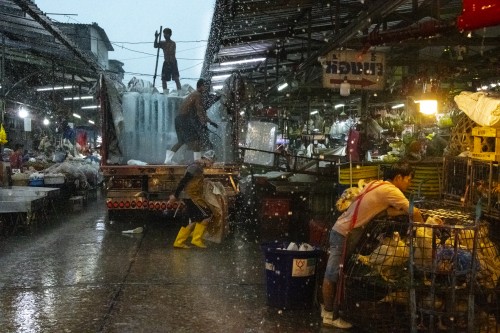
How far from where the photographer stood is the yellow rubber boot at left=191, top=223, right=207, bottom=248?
31.8ft

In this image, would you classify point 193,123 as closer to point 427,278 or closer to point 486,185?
point 486,185

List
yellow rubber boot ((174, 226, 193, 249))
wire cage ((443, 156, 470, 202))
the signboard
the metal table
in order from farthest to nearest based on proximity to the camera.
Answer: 1. the metal table
2. yellow rubber boot ((174, 226, 193, 249))
3. the signboard
4. wire cage ((443, 156, 470, 202))

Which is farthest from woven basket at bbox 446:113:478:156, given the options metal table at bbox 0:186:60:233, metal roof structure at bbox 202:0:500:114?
metal table at bbox 0:186:60:233

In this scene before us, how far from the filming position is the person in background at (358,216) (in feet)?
17.1

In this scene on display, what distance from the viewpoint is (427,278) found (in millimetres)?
5043

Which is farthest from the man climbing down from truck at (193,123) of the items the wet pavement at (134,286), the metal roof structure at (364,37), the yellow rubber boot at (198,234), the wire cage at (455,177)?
the wire cage at (455,177)

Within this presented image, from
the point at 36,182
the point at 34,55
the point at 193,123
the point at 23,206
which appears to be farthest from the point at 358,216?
the point at 34,55

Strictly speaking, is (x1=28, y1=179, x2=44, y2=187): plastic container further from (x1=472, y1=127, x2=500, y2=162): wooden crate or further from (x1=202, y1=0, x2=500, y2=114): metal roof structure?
(x1=472, y1=127, x2=500, y2=162): wooden crate

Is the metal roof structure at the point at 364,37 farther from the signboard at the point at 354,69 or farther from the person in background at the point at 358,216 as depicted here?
the person in background at the point at 358,216

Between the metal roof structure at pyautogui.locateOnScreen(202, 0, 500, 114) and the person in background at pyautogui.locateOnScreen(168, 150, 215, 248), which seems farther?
the person in background at pyautogui.locateOnScreen(168, 150, 215, 248)

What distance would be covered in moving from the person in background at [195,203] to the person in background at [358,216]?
432 centimetres

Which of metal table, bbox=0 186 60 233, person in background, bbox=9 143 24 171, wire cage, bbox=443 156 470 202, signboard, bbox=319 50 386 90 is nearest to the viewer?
wire cage, bbox=443 156 470 202

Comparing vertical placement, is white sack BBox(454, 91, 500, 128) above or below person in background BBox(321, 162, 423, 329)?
above

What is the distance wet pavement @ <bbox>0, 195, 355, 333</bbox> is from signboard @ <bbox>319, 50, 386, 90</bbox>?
11.5 ft
